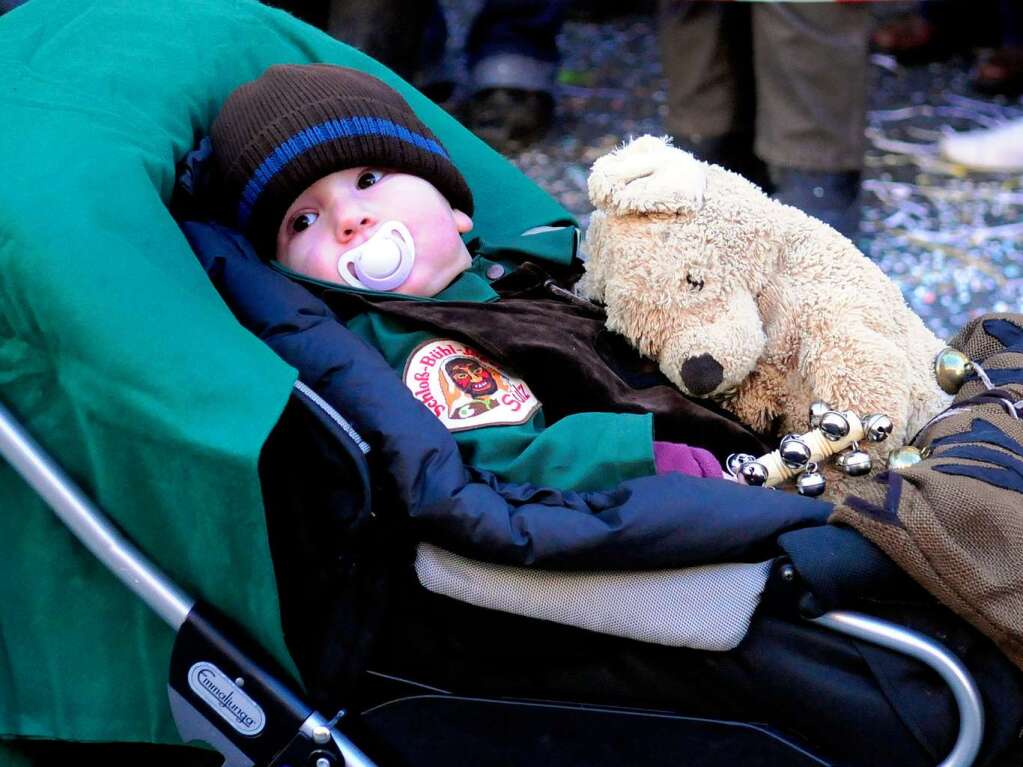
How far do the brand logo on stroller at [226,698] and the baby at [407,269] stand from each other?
0.33 meters

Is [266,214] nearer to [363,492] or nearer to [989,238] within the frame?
[363,492]

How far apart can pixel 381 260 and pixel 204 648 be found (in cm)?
50

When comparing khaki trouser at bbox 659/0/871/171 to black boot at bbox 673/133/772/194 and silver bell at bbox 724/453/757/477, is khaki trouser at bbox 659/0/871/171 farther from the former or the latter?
silver bell at bbox 724/453/757/477

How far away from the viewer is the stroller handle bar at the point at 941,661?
3.88 ft

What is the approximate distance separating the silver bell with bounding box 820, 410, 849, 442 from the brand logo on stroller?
646 mm

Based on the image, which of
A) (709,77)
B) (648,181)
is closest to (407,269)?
(648,181)

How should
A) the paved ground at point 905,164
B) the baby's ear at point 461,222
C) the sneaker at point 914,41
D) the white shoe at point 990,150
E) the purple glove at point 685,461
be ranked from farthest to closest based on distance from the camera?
the sneaker at point 914,41 → the white shoe at point 990,150 → the paved ground at point 905,164 → the baby's ear at point 461,222 → the purple glove at point 685,461

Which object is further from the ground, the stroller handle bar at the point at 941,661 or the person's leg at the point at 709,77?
the stroller handle bar at the point at 941,661

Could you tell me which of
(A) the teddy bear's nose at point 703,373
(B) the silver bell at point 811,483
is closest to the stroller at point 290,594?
(B) the silver bell at point 811,483

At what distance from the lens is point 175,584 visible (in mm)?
1288

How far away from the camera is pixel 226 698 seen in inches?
50.6

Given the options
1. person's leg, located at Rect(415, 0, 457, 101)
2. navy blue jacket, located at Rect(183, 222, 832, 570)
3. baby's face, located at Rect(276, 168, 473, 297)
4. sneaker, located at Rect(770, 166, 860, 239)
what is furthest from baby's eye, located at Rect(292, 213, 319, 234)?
person's leg, located at Rect(415, 0, 457, 101)

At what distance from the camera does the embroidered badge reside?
1.41 metres

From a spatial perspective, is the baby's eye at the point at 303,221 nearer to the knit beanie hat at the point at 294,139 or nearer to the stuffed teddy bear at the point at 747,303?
the knit beanie hat at the point at 294,139
